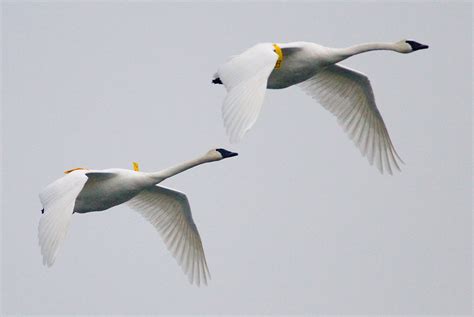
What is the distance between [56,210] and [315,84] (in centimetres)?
803

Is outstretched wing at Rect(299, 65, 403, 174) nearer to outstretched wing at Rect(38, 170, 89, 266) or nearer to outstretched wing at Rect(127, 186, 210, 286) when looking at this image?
outstretched wing at Rect(127, 186, 210, 286)

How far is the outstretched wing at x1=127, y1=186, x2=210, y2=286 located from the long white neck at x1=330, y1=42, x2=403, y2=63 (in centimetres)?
440

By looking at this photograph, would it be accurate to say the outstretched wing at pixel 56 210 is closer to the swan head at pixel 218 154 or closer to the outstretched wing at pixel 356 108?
the swan head at pixel 218 154

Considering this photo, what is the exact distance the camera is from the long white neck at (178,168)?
27.2m

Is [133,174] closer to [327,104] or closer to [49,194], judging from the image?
[49,194]

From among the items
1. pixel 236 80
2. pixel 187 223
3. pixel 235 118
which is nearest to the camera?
pixel 235 118

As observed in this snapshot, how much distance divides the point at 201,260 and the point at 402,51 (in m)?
5.93

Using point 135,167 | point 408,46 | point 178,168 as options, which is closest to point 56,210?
point 178,168

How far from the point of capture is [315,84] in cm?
3016

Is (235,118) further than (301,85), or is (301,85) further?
(301,85)

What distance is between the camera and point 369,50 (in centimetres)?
2769

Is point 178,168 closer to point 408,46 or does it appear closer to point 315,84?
point 315,84

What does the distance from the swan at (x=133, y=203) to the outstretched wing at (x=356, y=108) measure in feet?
10.9

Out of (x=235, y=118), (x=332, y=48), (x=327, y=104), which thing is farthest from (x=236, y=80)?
(x=327, y=104)
